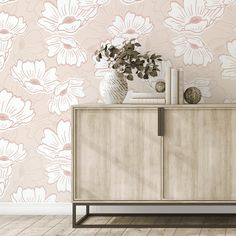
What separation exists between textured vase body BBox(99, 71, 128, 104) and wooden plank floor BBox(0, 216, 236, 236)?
0.80m

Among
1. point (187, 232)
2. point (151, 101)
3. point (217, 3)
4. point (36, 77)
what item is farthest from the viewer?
point (36, 77)

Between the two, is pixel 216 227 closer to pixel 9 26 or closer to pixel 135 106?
pixel 135 106

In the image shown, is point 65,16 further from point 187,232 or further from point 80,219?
point 187,232

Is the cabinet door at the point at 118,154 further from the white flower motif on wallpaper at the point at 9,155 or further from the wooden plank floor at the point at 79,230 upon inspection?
the white flower motif on wallpaper at the point at 9,155

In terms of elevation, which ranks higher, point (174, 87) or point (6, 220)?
point (174, 87)

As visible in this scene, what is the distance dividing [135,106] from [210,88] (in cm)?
69

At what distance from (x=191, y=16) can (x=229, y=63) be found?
41 cm

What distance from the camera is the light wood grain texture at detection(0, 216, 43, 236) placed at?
13.7 ft

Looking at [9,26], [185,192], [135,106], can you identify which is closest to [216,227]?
[185,192]

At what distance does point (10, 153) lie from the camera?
4781 millimetres

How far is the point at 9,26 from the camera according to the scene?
15.6ft

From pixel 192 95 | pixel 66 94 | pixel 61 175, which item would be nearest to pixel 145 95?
pixel 192 95

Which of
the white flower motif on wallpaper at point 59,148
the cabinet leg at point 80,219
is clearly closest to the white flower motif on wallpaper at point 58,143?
the white flower motif on wallpaper at point 59,148

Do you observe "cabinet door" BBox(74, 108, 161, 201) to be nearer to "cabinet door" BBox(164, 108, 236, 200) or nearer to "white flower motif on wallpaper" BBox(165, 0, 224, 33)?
"cabinet door" BBox(164, 108, 236, 200)
